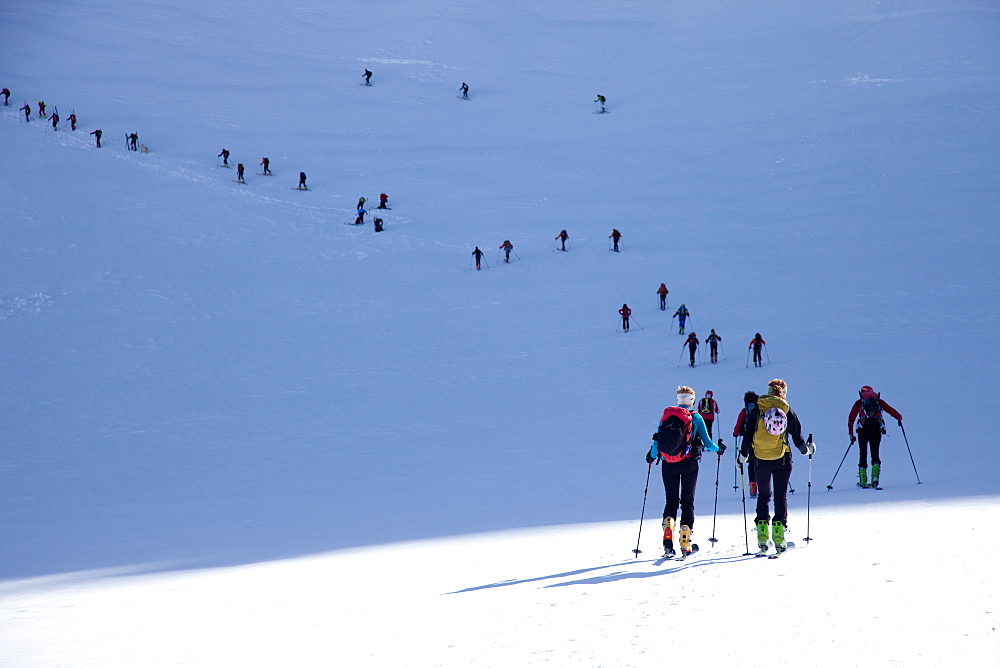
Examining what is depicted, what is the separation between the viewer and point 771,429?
298 inches

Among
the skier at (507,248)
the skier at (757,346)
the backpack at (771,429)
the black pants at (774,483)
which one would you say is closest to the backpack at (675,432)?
the backpack at (771,429)

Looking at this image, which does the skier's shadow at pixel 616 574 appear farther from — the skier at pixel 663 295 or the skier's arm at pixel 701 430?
the skier at pixel 663 295

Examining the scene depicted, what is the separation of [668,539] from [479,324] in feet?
63.3

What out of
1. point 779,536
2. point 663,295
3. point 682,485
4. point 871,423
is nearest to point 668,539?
point 682,485

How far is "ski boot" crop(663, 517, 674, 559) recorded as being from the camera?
788cm

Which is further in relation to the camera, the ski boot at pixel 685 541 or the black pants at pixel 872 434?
A: the black pants at pixel 872 434

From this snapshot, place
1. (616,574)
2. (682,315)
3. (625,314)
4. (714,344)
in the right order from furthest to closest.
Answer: (625,314), (682,315), (714,344), (616,574)

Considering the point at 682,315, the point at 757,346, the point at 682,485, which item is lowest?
the point at 682,485

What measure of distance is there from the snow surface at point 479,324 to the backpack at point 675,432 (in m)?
1.04

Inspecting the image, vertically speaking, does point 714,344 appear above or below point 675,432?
above

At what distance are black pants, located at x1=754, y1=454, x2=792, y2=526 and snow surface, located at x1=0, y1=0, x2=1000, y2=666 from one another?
40cm

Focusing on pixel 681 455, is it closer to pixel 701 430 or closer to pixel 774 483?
pixel 701 430

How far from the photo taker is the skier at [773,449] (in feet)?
24.9

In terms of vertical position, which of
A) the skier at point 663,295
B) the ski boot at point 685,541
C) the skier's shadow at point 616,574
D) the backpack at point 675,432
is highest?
the skier at point 663,295
